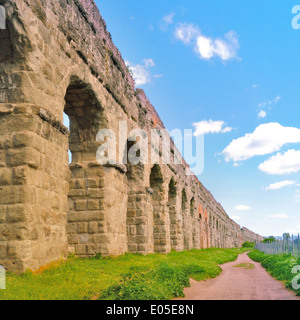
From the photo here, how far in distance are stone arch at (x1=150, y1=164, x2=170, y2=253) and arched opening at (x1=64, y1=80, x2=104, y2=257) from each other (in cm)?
577

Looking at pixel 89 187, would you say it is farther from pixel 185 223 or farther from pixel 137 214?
pixel 185 223

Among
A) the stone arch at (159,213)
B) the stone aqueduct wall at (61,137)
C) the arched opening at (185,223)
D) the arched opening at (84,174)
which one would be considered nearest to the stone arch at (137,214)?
the stone aqueduct wall at (61,137)

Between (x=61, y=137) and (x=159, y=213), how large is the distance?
8887mm

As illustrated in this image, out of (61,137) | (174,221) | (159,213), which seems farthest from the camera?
(174,221)

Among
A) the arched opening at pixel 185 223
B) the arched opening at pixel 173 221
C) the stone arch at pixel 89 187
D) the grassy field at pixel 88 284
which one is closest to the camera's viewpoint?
the grassy field at pixel 88 284

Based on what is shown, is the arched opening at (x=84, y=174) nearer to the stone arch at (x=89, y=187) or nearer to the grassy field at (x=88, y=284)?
the stone arch at (x=89, y=187)

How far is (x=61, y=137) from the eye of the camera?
268 inches

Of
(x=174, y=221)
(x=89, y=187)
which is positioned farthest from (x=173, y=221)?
(x=89, y=187)

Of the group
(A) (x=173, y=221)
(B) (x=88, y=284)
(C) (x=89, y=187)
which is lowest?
(B) (x=88, y=284)

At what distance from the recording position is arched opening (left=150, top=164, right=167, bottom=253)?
14750 millimetres

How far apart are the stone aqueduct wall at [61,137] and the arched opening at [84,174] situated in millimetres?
24

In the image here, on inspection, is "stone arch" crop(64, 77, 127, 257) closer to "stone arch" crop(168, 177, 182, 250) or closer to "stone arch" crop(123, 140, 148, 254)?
"stone arch" crop(123, 140, 148, 254)

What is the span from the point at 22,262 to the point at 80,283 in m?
0.95

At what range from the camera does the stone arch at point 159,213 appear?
14.7m
